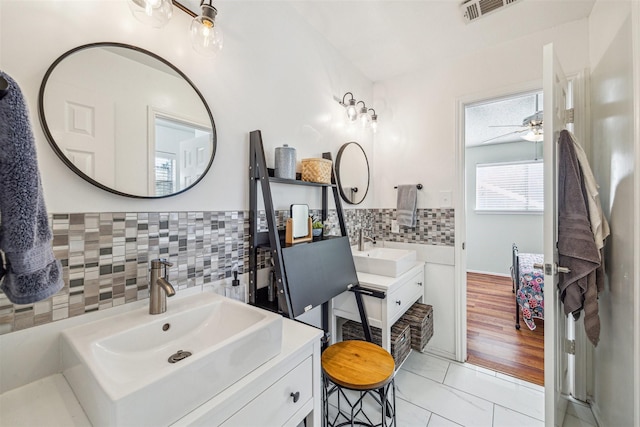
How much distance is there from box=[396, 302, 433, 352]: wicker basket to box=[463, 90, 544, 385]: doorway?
943 mm

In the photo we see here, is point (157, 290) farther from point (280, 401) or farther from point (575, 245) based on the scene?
point (575, 245)

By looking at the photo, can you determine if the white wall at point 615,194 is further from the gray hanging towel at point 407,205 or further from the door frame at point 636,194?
the gray hanging towel at point 407,205

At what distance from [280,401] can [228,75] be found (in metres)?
1.42

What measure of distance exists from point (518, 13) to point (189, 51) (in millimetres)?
2029

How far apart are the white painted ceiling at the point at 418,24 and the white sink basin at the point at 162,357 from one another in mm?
1825

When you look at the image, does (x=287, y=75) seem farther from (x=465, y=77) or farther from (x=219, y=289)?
(x=465, y=77)

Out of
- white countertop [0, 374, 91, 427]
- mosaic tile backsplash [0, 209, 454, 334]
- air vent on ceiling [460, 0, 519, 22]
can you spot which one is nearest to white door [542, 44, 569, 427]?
air vent on ceiling [460, 0, 519, 22]

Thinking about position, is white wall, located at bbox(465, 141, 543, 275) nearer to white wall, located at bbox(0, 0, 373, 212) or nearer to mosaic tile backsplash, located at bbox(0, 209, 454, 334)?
white wall, located at bbox(0, 0, 373, 212)

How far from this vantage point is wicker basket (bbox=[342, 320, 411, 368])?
5.62ft

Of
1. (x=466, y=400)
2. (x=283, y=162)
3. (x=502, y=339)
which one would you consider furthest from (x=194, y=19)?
(x=502, y=339)

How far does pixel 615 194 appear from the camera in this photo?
4.26 ft

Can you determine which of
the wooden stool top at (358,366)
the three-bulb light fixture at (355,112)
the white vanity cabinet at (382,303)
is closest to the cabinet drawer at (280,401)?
the wooden stool top at (358,366)

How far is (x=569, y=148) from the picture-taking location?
4.47ft

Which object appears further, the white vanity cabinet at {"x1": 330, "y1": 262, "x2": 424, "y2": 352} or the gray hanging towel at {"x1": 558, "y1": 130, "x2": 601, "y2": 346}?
the white vanity cabinet at {"x1": 330, "y1": 262, "x2": 424, "y2": 352}
